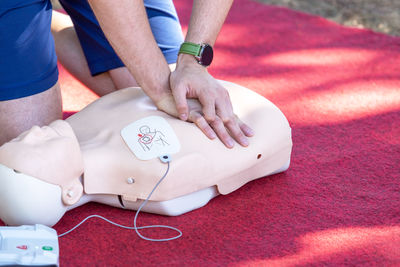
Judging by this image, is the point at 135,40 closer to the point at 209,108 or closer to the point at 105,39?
the point at 209,108

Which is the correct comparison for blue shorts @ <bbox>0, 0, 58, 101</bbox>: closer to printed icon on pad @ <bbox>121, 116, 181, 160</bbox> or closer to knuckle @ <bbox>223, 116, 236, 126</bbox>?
printed icon on pad @ <bbox>121, 116, 181, 160</bbox>

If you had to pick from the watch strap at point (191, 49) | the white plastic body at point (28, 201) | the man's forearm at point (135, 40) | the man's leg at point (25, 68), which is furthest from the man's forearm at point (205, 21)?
the white plastic body at point (28, 201)

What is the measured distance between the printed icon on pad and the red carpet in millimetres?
138

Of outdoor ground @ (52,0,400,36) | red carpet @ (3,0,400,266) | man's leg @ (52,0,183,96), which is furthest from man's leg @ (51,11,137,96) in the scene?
outdoor ground @ (52,0,400,36)

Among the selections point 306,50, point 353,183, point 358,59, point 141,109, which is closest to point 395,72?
point 358,59

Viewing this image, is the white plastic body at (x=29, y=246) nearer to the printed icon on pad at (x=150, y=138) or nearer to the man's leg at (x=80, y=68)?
the printed icon on pad at (x=150, y=138)

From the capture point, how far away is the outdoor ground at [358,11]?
2.45m

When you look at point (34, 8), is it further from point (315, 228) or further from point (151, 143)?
point (315, 228)

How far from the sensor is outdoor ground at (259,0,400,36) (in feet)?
8.04

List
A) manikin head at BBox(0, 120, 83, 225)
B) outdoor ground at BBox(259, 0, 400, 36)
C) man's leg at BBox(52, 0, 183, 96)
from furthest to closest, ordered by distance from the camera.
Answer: outdoor ground at BBox(259, 0, 400, 36)
man's leg at BBox(52, 0, 183, 96)
manikin head at BBox(0, 120, 83, 225)

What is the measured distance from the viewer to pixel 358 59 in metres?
2.11

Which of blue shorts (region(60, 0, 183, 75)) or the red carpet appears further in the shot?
blue shorts (region(60, 0, 183, 75))

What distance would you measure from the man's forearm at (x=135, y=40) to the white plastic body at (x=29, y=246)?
0.38 m

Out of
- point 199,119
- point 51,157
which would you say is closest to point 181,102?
point 199,119
